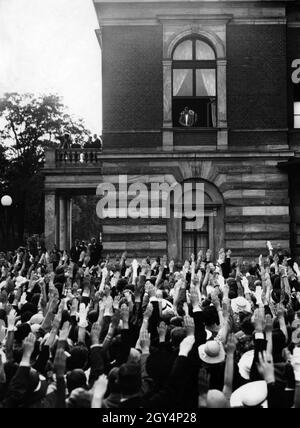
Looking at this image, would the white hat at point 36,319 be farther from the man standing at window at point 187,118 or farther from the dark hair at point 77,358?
the man standing at window at point 187,118

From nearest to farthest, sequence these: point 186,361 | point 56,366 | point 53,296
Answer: point 56,366
point 186,361
point 53,296

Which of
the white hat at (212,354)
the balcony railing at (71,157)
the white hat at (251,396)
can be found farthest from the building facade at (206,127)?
the white hat at (251,396)

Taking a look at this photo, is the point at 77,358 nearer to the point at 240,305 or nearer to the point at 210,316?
the point at 210,316

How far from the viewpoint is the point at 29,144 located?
51312 mm

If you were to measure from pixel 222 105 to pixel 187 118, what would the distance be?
4.47ft

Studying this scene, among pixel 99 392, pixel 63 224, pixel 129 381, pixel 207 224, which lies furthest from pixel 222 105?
pixel 99 392

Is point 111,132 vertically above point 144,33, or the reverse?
point 144,33

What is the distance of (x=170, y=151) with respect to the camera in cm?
2519

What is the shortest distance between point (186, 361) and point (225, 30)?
21.1m

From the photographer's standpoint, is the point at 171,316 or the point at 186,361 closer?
the point at 186,361

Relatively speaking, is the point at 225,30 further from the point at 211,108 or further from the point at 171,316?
the point at 171,316

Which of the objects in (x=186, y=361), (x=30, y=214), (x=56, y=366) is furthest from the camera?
(x=30, y=214)
